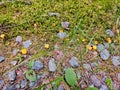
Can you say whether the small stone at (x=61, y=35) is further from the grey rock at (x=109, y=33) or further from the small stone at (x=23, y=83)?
the small stone at (x=23, y=83)

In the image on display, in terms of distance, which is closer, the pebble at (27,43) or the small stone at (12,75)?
the small stone at (12,75)

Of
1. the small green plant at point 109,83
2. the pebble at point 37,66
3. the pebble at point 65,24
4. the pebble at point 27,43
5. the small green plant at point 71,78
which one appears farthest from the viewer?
the pebble at point 65,24

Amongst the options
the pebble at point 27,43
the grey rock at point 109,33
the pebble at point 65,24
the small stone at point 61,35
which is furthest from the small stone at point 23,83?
the grey rock at point 109,33

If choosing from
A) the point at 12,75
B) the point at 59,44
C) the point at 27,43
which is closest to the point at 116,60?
the point at 59,44

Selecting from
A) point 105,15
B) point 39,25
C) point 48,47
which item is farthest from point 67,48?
point 105,15

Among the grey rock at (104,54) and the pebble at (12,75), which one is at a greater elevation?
the grey rock at (104,54)

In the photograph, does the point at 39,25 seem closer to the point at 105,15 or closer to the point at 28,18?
the point at 28,18

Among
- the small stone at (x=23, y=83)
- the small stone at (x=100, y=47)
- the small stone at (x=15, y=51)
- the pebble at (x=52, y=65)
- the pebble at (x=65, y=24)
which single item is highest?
the pebble at (x=65, y=24)

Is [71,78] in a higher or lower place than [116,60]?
higher

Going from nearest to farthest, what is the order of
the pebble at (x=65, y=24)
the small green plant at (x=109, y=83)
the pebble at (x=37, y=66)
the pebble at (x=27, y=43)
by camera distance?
the small green plant at (x=109, y=83)
the pebble at (x=37, y=66)
the pebble at (x=27, y=43)
the pebble at (x=65, y=24)

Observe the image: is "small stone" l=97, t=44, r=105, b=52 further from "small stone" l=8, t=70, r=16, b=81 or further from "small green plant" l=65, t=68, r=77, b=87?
"small stone" l=8, t=70, r=16, b=81

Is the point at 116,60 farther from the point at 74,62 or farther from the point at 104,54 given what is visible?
the point at 74,62
